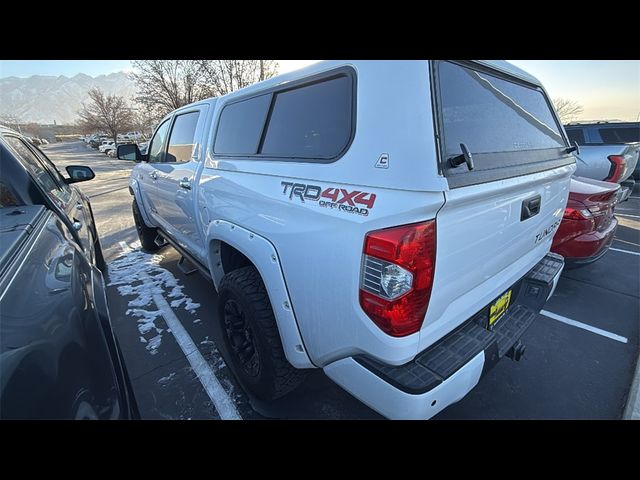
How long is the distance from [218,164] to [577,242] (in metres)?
3.61

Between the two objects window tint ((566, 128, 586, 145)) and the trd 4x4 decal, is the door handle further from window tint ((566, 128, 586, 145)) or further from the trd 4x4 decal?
window tint ((566, 128, 586, 145))

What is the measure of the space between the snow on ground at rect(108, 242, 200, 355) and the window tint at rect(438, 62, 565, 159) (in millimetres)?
2933

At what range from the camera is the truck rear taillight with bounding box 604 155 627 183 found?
6207mm

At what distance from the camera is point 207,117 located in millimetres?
2762

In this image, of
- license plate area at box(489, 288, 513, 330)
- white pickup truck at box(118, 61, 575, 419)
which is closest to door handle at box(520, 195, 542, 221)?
white pickup truck at box(118, 61, 575, 419)

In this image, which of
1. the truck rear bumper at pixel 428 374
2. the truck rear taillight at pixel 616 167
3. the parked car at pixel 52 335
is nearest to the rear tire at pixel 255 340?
the truck rear bumper at pixel 428 374

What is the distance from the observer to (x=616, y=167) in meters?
6.20

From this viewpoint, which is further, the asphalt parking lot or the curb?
the asphalt parking lot

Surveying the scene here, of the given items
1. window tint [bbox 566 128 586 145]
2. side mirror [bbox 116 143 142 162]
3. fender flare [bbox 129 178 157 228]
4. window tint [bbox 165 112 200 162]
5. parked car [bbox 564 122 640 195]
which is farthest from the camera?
window tint [bbox 566 128 586 145]

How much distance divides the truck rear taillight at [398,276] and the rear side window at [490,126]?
0.85ft

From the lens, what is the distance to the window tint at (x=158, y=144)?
12.5ft

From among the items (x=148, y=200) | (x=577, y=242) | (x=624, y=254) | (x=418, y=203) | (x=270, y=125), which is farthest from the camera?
(x=624, y=254)
